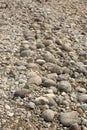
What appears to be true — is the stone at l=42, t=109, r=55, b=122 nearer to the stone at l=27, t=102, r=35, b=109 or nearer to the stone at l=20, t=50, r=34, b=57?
the stone at l=27, t=102, r=35, b=109

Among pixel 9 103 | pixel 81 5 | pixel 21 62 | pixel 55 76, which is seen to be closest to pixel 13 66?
pixel 21 62

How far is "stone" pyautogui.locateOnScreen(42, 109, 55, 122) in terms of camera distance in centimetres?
477

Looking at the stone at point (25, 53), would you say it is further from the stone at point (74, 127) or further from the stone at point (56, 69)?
the stone at point (74, 127)

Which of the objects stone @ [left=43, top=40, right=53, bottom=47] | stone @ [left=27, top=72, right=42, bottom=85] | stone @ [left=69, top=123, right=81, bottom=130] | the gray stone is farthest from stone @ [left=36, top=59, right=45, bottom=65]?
stone @ [left=69, top=123, right=81, bottom=130]

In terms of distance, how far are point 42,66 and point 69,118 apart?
154 cm

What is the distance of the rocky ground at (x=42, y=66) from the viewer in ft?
15.7

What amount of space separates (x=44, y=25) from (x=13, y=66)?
232 cm

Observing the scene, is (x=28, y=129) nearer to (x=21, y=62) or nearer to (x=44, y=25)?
(x=21, y=62)

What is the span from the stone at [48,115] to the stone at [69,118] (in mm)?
122

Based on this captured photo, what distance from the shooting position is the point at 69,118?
481 centimetres

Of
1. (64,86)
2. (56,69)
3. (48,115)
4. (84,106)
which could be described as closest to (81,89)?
(64,86)

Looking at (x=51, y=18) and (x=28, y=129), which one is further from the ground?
(x=51, y=18)

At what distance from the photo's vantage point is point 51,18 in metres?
8.51

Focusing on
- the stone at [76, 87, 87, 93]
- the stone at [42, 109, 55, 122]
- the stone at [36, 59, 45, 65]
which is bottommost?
the stone at [42, 109, 55, 122]
